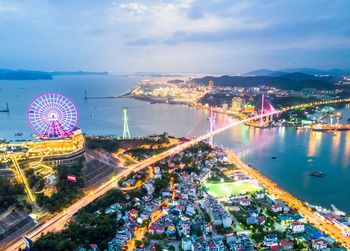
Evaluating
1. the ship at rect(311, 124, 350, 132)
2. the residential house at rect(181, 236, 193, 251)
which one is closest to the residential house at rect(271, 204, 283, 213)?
the residential house at rect(181, 236, 193, 251)

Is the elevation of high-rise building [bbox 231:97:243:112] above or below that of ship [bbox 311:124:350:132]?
above

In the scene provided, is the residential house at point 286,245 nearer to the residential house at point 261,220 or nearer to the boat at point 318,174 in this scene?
the residential house at point 261,220

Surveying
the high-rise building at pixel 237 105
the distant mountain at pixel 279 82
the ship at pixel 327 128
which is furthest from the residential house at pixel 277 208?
the distant mountain at pixel 279 82

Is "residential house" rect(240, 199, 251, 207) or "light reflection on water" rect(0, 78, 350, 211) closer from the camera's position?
"residential house" rect(240, 199, 251, 207)

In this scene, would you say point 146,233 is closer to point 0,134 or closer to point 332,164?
point 332,164

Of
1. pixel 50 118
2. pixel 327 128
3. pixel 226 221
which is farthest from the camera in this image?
pixel 327 128

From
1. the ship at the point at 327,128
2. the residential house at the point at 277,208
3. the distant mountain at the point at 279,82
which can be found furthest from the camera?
the distant mountain at the point at 279,82

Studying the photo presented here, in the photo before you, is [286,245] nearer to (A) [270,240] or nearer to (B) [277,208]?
(A) [270,240]

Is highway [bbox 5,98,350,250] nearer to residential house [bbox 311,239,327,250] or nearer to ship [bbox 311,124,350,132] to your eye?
residential house [bbox 311,239,327,250]

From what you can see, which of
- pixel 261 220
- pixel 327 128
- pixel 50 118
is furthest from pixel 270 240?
pixel 327 128
